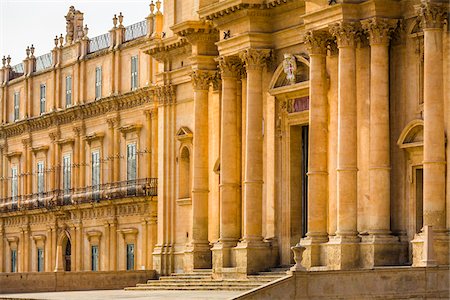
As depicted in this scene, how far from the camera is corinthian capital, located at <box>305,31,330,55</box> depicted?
1681 inches

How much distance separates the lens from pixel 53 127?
232 ft

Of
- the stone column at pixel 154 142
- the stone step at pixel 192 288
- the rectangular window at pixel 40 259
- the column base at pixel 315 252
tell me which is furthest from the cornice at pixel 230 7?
the rectangular window at pixel 40 259

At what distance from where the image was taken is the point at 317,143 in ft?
141

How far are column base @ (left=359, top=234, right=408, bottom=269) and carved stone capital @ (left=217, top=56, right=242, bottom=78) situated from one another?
30.6 ft

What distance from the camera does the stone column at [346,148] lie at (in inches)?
1634

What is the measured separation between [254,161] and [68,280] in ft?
36.0

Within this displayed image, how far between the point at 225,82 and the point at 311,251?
7.81 metres

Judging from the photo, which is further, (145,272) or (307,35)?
(145,272)

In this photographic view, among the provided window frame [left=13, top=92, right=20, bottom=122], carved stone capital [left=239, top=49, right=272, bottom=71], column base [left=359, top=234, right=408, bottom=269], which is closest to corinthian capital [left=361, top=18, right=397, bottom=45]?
column base [left=359, top=234, right=408, bottom=269]

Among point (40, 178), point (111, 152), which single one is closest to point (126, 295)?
point (111, 152)

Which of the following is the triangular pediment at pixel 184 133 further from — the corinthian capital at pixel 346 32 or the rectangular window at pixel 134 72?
the corinthian capital at pixel 346 32

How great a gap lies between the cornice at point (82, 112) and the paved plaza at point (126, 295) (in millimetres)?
12464

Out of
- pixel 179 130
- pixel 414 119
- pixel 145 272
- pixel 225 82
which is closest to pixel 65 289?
pixel 145 272

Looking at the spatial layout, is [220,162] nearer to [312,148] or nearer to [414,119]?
[312,148]
